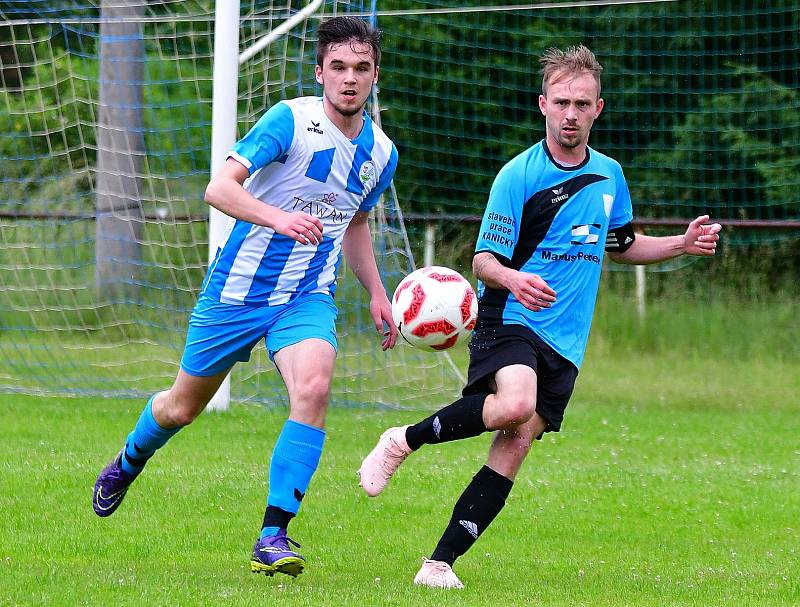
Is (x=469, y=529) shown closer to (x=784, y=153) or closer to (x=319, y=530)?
(x=319, y=530)

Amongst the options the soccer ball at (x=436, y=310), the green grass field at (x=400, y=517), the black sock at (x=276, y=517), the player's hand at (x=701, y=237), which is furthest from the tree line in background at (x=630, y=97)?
the black sock at (x=276, y=517)

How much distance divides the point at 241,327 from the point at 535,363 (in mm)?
1158

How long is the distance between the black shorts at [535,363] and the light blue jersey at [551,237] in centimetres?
4

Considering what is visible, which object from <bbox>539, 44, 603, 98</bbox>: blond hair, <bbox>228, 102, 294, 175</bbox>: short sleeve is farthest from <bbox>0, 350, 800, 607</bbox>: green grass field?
<bbox>539, 44, 603, 98</bbox>: blond hair

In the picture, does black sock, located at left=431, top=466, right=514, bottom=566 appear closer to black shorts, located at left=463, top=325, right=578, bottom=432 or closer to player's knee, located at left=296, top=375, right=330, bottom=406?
black shorts, located at left=463, top=325, right=578, bottom=432

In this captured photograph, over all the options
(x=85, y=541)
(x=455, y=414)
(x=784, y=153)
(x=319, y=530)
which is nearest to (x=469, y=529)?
(x=455, y=414)

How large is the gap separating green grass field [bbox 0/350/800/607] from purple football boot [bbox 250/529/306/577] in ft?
0.32

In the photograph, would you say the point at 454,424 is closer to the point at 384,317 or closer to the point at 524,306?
the point at 524,306

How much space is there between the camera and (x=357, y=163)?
505 cm

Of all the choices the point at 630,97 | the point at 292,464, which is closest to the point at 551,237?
the point at 292,464

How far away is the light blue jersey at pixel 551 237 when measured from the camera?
492 centimetres

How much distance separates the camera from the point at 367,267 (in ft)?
17.9

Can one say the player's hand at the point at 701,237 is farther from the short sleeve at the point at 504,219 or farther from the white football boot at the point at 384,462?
the white football boot at the point at 384,462

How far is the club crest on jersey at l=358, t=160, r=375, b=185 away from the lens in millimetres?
5075
